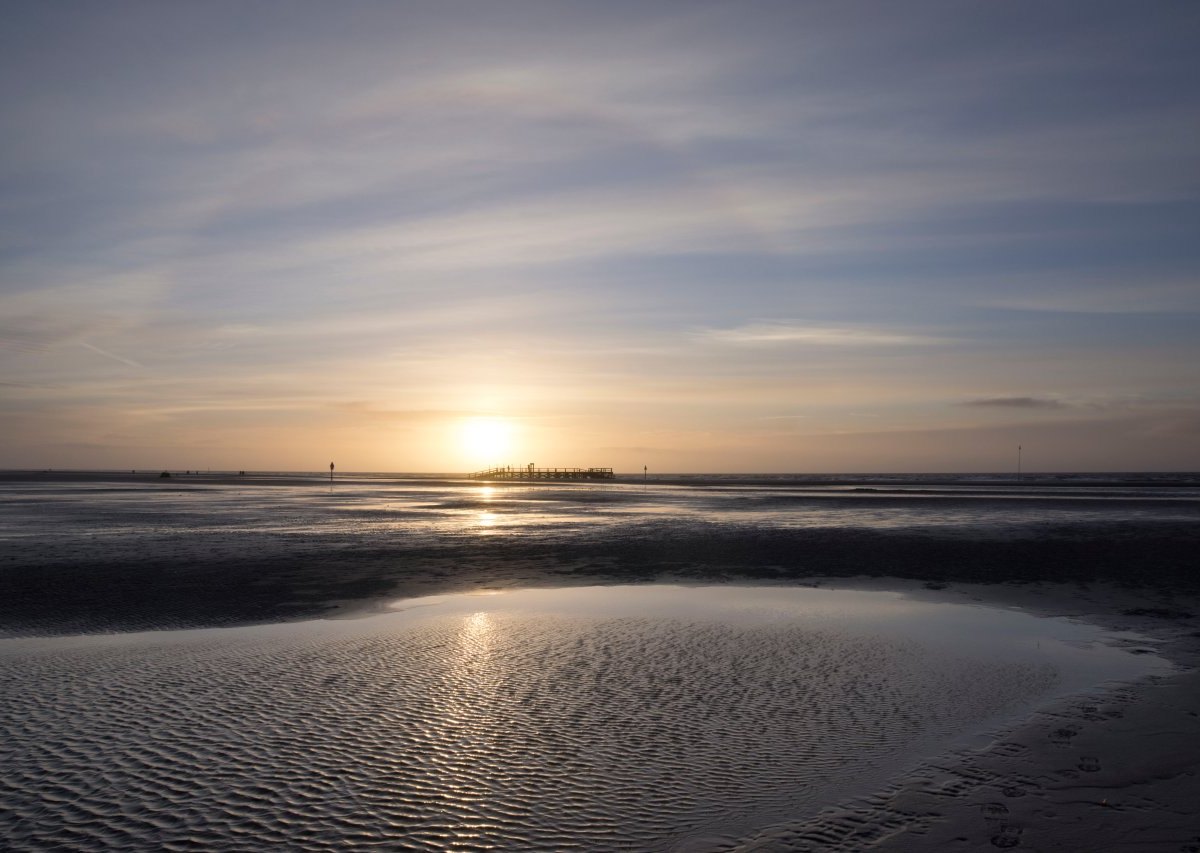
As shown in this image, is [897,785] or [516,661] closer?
[897,785]

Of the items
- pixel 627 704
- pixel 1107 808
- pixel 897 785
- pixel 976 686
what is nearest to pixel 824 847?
pixel 897 785

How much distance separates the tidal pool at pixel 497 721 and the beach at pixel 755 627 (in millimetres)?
79

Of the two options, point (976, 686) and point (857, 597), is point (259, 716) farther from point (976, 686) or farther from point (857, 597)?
point (857, 597)

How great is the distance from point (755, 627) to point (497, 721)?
7835mm

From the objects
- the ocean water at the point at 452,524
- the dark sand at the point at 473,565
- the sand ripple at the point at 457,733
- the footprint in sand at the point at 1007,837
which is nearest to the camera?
the footprint in sand at the point at 1007,837

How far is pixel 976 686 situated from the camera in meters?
12.1

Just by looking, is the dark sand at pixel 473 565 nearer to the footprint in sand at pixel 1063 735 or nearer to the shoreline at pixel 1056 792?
the shoreline at pixel 1056 792

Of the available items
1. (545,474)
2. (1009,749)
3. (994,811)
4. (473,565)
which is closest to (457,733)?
(994,811)

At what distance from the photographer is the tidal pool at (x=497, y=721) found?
24.5ft

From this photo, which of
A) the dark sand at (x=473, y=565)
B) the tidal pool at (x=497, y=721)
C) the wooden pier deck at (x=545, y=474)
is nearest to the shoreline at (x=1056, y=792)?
the tidal pool at (x=497, y=721)

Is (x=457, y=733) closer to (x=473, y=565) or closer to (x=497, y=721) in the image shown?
(x=497, y=721)

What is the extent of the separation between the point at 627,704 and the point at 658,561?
16.4 meters

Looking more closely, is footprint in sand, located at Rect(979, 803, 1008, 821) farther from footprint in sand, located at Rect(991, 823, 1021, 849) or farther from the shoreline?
footprint in sand, located at Rect(991, 823, 1021, 849)

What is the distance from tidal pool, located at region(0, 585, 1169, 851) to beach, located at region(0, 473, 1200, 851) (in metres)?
0.08
